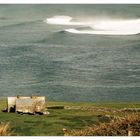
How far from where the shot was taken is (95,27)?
11.9 ft

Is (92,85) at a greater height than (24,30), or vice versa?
(24,30)

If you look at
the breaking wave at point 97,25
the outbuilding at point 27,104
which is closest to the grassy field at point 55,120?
the outbuilding at point 27,104

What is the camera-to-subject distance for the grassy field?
11.5 feet

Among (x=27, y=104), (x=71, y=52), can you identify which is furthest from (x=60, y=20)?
(x=27, y=104)

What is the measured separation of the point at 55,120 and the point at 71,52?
0.50 m

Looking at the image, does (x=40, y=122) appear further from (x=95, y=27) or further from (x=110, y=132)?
(x=95, y=27)

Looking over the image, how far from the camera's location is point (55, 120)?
352 centimetres

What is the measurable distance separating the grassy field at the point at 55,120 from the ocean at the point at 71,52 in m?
0.05

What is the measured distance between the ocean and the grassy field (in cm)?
5

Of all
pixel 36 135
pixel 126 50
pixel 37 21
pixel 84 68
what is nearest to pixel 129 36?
pixel 126 50

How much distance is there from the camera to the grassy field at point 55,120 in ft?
11.5

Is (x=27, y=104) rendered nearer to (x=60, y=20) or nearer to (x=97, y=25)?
(x=60, y=20)

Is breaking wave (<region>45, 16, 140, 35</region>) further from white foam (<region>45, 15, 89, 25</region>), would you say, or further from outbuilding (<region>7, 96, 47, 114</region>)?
→ outbuilding (<region>7, 96, 47, 114</region>)

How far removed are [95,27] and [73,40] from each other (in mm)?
187
